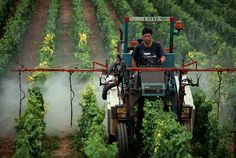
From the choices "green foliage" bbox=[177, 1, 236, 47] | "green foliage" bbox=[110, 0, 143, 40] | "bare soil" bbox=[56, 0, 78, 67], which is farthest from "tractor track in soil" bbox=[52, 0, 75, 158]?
"green foliage" bbox=[177, 1, 236, 47]

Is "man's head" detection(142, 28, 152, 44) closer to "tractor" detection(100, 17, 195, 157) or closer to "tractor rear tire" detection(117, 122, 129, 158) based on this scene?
"tractor" detection(100, 17, 195, 157)

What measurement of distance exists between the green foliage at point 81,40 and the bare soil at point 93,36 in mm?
570

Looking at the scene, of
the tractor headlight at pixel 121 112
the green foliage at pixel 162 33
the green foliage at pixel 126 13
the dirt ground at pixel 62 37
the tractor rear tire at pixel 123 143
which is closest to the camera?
the tractor rear tire at pixel 123 143

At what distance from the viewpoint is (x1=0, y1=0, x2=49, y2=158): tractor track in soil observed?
13.2 meters

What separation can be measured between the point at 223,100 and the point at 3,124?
5.97 metres

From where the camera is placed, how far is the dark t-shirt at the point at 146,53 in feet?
37.2

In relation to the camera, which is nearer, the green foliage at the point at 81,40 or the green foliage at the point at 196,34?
the green foliage at the point at 81,40

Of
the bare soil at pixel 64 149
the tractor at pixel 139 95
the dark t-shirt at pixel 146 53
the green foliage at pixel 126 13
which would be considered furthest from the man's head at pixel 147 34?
the green foliage at pixel 126 13

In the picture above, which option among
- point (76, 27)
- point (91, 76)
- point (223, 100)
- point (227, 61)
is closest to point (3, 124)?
point (91, 76)

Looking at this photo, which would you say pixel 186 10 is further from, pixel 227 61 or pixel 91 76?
pixel 91 76

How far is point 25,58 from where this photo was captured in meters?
21.5

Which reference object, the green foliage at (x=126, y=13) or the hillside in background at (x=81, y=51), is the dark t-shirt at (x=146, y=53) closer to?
the hillside in background at (x=81, y=51)

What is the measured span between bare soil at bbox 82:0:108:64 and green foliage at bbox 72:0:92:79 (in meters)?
0.57

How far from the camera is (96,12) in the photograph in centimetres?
2830
